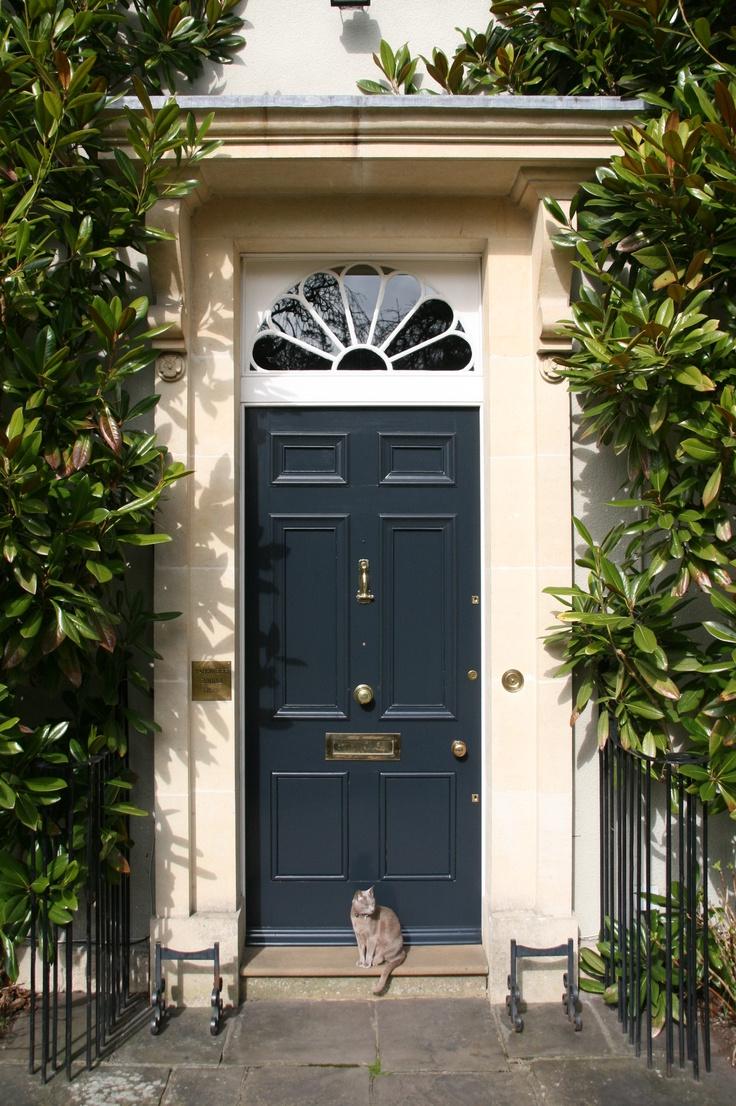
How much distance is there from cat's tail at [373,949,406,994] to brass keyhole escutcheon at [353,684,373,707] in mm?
1119

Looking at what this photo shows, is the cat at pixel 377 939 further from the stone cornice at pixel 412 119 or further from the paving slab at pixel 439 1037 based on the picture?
the stone cornice at pixel 412 119

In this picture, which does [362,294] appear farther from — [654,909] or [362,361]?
[654,909]

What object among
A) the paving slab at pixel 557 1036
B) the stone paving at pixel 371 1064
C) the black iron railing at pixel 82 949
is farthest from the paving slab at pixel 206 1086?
the paving slab at pixel 557 1036

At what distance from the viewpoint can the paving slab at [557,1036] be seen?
3.43m

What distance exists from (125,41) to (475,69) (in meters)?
1.61

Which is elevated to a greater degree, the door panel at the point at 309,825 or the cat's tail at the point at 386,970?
the door panel at the point at 309,825

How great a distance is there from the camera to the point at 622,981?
3555mm

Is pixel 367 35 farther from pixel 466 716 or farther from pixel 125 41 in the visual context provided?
pixel 466 716

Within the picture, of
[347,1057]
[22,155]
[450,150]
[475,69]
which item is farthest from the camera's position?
[475,69]

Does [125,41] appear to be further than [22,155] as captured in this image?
Yes

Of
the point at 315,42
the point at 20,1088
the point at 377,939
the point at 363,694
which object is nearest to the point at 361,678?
the point at 363,694

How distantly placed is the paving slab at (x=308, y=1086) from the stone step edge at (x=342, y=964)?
56 centimetres

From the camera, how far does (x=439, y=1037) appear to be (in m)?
3.55

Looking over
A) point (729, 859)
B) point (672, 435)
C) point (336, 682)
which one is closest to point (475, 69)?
point (672, 435)
